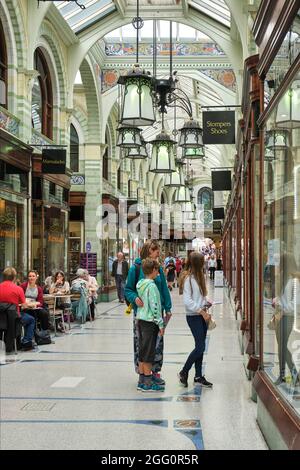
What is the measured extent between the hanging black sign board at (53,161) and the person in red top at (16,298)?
5168mm

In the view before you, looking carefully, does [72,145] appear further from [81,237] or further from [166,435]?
[166,435]

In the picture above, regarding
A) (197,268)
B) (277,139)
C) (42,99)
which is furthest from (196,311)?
(42,99)

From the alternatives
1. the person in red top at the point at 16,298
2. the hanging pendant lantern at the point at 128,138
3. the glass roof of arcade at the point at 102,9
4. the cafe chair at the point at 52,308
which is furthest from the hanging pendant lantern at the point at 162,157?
the glass roof of arcade at the point at 102,9

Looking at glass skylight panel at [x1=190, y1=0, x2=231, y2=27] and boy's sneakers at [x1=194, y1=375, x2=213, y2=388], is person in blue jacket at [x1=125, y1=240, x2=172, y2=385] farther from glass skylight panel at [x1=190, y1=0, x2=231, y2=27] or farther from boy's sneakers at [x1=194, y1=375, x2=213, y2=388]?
glass skylight panel at [x1=190, y1=0, x2=231, y2=27]

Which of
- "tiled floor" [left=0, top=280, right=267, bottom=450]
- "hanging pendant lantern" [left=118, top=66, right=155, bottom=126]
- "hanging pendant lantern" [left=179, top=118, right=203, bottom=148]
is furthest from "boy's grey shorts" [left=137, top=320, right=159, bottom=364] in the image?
"hanging pendant lantern" [left=179, top=118, right=203, bottom=148]

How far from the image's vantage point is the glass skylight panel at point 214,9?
657 inches

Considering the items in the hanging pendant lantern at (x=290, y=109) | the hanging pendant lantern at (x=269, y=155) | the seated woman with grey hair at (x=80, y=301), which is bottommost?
the seated woman with grey hair at (x=80, y=301)

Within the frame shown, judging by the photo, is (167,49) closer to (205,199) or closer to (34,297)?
(34,297)

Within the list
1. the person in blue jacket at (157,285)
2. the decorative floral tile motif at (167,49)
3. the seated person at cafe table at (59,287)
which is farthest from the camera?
the decorative floral tile motif at (167,49)

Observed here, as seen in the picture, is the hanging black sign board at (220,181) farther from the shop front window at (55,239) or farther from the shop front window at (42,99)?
the shop front window at (42,99)

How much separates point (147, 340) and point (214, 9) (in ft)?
41.2

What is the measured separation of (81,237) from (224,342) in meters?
12.2

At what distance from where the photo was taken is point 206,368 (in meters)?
8.27
